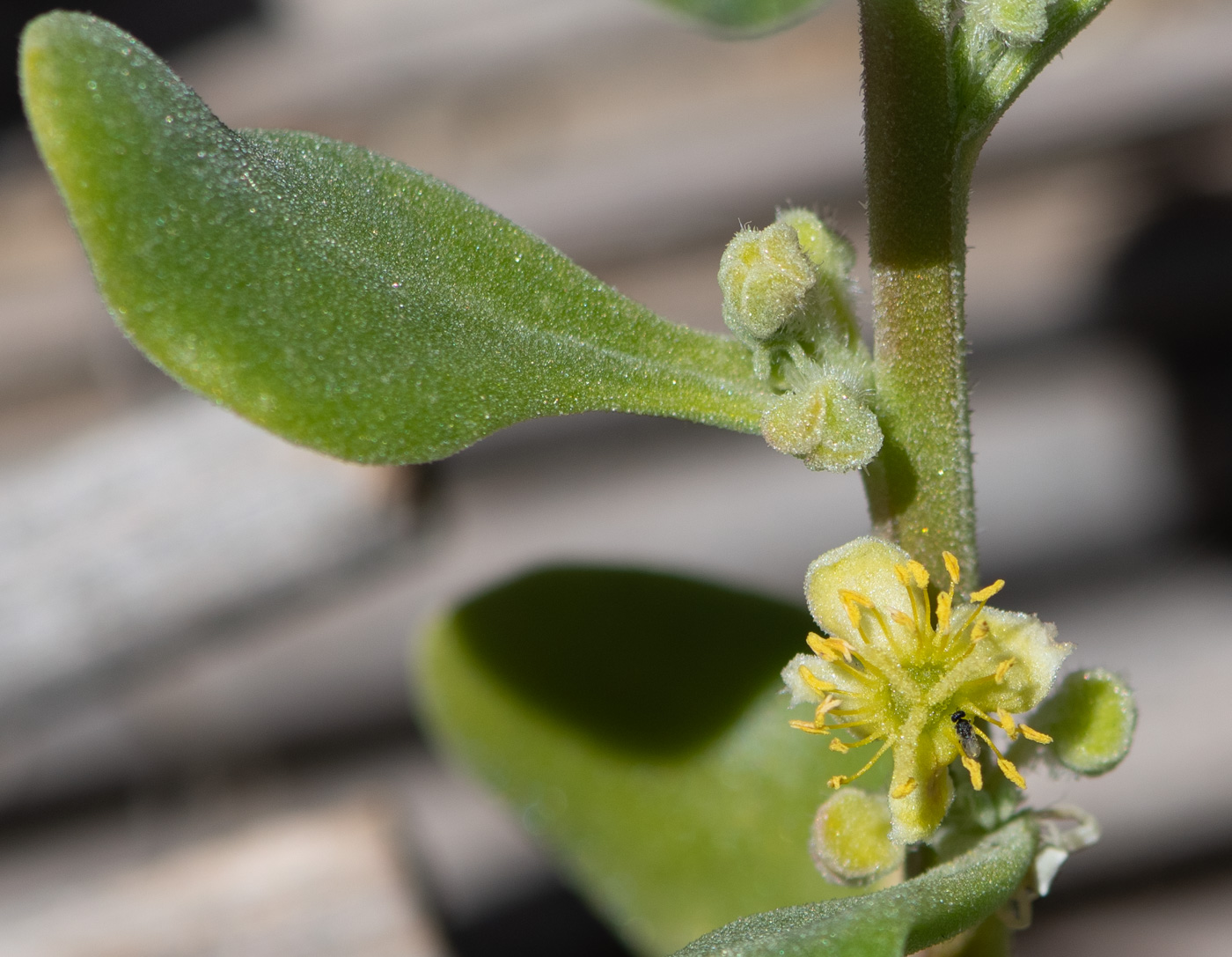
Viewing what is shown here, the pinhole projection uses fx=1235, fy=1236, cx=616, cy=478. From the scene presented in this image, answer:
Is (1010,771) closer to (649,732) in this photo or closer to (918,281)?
(918,281)

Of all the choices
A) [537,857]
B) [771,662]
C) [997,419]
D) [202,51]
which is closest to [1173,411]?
[997,419]

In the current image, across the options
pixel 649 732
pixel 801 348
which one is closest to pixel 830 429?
pixel 801 348

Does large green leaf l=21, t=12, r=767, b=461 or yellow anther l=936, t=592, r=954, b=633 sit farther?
yellow anther l=936, t=592, r=954, b=633

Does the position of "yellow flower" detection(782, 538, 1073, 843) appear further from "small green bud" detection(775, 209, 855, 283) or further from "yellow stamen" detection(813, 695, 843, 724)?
"small green bud" detection(775, 209, 855, 283)

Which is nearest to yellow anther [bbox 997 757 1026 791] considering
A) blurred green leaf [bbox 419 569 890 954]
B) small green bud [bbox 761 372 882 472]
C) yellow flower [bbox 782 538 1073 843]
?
yellow flower [bbox 782 538 1073 843]

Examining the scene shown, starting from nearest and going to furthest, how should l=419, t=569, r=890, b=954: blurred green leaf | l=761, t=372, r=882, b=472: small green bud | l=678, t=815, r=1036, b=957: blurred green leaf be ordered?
l=678, t=815, r=1036, b=957: blurred green leaf → l=761, t=372, r=882, b=472: small green bud → l=419, t=569, r=890, b=954: blurred green leaf
